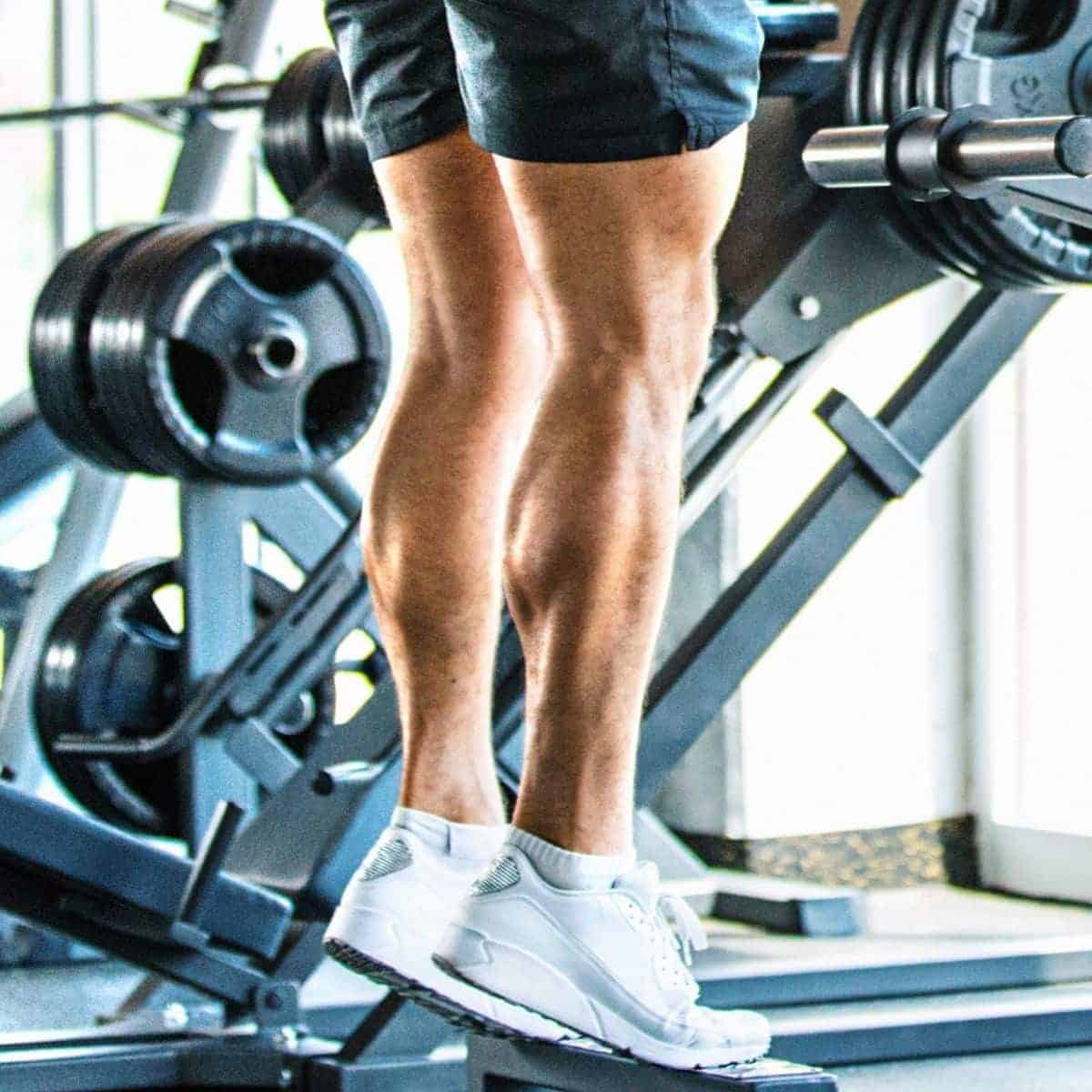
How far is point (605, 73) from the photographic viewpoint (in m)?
1.29

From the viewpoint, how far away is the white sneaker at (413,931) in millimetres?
1446

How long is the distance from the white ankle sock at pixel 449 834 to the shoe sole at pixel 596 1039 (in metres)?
0.11

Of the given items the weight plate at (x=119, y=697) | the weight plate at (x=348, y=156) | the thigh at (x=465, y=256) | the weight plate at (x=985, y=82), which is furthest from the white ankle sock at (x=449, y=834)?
the weight plate at (x=348, y=156)

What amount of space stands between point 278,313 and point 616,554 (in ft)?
3.95

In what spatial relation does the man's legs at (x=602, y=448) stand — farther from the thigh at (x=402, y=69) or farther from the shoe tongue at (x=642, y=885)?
the thigh at (x=402, y=69)

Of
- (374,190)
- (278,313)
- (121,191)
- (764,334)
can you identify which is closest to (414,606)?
(764,334)

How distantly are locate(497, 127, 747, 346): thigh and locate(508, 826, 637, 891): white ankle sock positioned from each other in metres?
0.33

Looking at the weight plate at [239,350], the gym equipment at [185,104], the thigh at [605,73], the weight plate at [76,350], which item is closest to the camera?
the thigh at [605,73]

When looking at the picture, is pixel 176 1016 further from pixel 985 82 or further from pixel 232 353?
pixel 985 82

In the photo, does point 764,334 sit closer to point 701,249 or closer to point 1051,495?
point 701,249

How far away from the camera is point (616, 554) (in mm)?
1342

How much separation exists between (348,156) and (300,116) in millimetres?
105

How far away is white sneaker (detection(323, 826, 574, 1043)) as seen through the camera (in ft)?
4.75

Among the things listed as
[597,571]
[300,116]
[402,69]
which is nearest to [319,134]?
[300,116]
